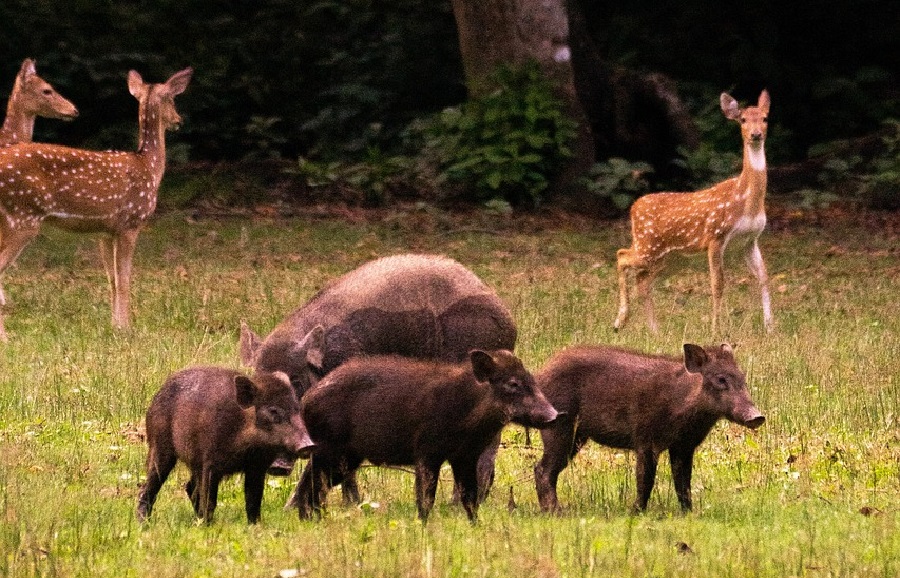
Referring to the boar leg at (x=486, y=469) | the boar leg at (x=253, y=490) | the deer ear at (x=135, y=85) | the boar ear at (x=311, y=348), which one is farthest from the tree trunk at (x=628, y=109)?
the boar leg at (x=253, y=490)

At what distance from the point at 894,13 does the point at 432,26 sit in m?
6.61

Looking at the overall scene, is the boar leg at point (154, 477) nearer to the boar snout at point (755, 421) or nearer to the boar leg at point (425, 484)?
the boar leg at point (425, 484)

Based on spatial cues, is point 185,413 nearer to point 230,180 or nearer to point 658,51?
point 230,180

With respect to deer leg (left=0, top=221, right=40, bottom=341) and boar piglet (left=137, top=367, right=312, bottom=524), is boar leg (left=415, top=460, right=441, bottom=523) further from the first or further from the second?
deer leg (left=0, top=221, right=40, bottom=341)

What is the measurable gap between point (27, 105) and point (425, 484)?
10.4m

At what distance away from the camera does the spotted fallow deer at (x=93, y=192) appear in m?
14.1

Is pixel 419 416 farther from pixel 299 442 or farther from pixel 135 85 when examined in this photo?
pixel 135 85

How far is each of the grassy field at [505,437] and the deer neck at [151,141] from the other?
100cm

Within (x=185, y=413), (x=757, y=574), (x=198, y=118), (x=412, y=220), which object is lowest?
(x=757, y=574)

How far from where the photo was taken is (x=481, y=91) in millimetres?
21953

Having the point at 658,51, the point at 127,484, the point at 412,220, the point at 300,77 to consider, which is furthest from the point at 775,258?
the point at 127,484

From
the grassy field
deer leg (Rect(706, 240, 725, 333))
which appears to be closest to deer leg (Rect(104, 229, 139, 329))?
the grassy field

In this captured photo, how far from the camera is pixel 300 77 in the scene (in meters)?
25.6

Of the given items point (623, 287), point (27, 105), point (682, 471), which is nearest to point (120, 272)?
point (27, 105)
